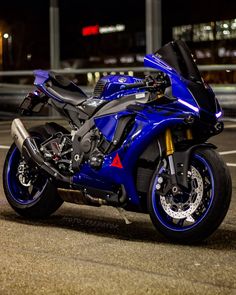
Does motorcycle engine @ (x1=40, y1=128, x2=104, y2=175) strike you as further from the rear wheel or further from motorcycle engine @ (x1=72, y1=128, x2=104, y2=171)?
the rear wheel

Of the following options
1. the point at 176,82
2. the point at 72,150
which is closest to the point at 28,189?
the point at 72,150

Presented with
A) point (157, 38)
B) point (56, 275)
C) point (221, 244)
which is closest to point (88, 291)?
point (56, 275)

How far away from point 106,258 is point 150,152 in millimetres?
975

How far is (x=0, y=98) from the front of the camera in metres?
20.9

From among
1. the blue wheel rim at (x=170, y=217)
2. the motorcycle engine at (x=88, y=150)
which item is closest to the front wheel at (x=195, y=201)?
the blue wheel rim at (x=170, y=217)

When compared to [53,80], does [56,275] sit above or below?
below

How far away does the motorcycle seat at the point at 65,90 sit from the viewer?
6.85m

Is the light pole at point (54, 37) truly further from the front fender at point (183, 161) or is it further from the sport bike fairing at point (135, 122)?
the front fender at point (183, 161)

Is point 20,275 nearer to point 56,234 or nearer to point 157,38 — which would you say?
point 56,234

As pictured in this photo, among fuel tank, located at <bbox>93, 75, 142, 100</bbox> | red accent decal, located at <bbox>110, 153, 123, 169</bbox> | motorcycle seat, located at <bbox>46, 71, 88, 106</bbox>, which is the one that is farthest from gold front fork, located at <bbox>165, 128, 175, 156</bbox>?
motorcycle seat, located at <bbox>46, 71, 88, 106</bbox>

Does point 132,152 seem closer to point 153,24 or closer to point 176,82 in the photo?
point 176,82

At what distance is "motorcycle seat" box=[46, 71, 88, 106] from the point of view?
6848mm

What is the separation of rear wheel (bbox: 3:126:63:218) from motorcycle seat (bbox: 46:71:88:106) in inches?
14.9

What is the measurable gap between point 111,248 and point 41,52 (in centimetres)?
4114
